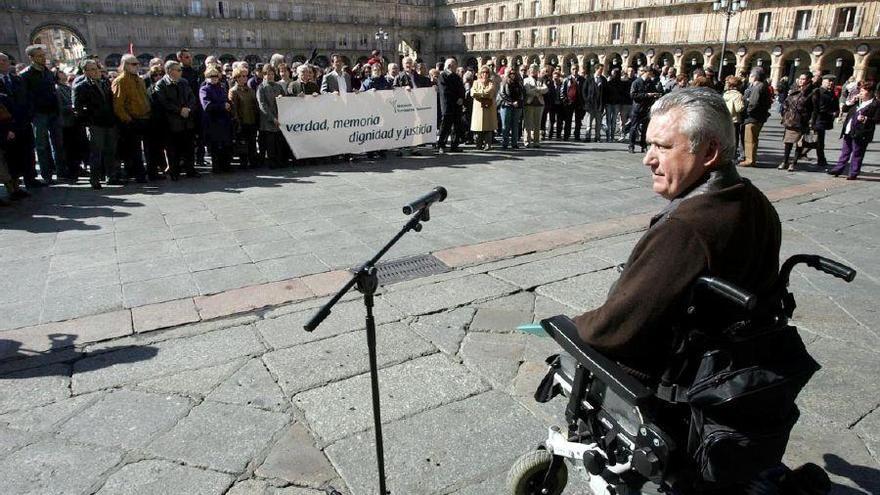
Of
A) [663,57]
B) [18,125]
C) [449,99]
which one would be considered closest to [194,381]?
[18,125]

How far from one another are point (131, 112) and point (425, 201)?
25.7 feet

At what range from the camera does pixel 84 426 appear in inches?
109

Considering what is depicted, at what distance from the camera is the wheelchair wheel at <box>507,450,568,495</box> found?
2.10 m

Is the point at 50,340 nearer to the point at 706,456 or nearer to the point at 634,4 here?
the point at 706,456

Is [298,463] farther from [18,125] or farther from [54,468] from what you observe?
[18,125]

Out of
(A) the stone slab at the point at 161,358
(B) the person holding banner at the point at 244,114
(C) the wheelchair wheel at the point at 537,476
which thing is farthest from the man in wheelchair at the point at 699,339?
(B) the person holding banner at the point at 244,114

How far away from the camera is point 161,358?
3445mm

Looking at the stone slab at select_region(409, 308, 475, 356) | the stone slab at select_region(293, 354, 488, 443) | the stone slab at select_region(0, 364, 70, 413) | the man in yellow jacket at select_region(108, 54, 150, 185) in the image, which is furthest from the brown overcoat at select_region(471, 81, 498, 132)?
the stone slab at select_region(0, 364, 70, 413)

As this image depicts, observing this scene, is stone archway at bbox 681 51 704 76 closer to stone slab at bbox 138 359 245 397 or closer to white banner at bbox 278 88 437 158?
white banner at bbox 278 88 437 158

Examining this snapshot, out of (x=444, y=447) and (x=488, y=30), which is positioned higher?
(x=488, y=30)

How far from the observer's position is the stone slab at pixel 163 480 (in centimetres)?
236

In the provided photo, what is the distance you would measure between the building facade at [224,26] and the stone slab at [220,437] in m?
47.9

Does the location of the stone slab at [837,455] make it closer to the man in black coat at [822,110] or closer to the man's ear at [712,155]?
the man's ear at [712,155]

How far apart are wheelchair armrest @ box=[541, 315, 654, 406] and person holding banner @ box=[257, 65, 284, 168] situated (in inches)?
335
